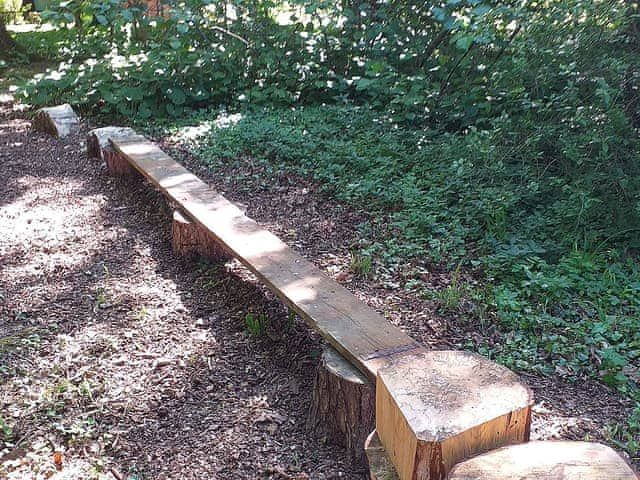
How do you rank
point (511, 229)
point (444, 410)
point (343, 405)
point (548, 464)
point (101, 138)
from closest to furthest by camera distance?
point (548, 464), point (444, 410), point (343, 405), point (511, 229), point (101, 138)

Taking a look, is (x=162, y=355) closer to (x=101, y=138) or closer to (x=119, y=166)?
(x=119, y=166)

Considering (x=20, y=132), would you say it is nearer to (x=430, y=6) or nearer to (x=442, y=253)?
(x=430, y=6)

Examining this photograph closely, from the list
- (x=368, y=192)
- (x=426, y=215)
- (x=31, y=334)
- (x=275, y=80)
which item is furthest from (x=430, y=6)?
(x=31, y=334)

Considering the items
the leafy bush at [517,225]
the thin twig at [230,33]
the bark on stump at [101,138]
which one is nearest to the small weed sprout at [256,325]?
the leafy bush at [517,225]

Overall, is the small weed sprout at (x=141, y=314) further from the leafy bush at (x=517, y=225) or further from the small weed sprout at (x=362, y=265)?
the leafy bush at (x=517, y=225)

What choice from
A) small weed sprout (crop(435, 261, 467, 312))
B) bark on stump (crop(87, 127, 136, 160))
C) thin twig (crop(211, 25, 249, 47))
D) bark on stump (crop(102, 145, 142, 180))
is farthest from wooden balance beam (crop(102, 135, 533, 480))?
thin twig (crop(211, 25, 249, 47))

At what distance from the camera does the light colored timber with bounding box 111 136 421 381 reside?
2535mm

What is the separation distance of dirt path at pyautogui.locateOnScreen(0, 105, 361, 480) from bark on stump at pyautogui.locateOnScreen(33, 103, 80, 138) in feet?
8.18

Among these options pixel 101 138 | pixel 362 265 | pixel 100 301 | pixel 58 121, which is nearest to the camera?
pixel 100 301

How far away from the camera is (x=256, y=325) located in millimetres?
3318

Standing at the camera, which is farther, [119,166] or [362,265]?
[119,166]

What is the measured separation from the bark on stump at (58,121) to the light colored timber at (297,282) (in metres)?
2.73

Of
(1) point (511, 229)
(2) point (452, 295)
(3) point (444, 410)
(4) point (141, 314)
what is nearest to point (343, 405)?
(3) point (444, 410)

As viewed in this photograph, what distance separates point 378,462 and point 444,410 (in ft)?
1.05
